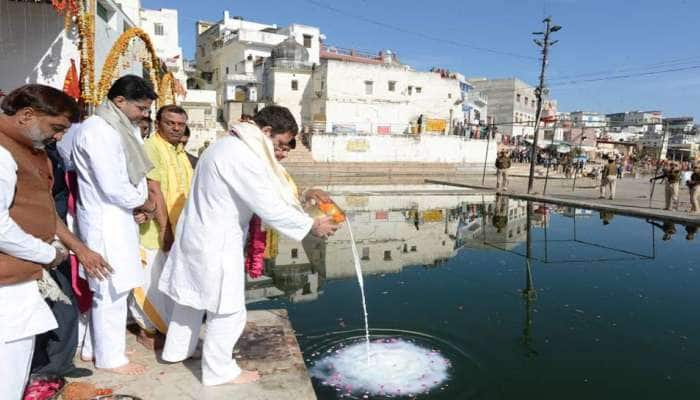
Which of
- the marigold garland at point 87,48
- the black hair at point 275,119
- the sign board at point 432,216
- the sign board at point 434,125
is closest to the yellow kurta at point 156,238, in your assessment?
the black hair at point 275,119

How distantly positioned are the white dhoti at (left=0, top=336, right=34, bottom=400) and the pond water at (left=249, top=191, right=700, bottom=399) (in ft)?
7.35

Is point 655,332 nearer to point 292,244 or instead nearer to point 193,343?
point 193,343

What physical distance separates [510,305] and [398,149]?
28.2m

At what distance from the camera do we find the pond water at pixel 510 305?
4012 mm

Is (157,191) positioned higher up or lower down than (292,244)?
higher up

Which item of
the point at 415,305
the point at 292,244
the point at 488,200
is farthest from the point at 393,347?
the point at 488,200

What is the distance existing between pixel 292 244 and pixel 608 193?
1326 centimetres

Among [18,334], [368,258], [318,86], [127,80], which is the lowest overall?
[368,258]

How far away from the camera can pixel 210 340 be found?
105 inches

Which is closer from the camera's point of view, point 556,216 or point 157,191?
point 157,191

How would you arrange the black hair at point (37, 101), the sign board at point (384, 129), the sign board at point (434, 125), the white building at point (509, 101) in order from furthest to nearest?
the white building at point (509, 101), the sign board at point (434, 125), the sign board at point (384, 129), the black hair at point (37, 101)

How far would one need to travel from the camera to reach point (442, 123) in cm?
4034

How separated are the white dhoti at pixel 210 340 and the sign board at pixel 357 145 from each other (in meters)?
29.3

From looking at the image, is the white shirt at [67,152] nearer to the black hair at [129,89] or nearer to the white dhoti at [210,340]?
the black hair at [129,89]
